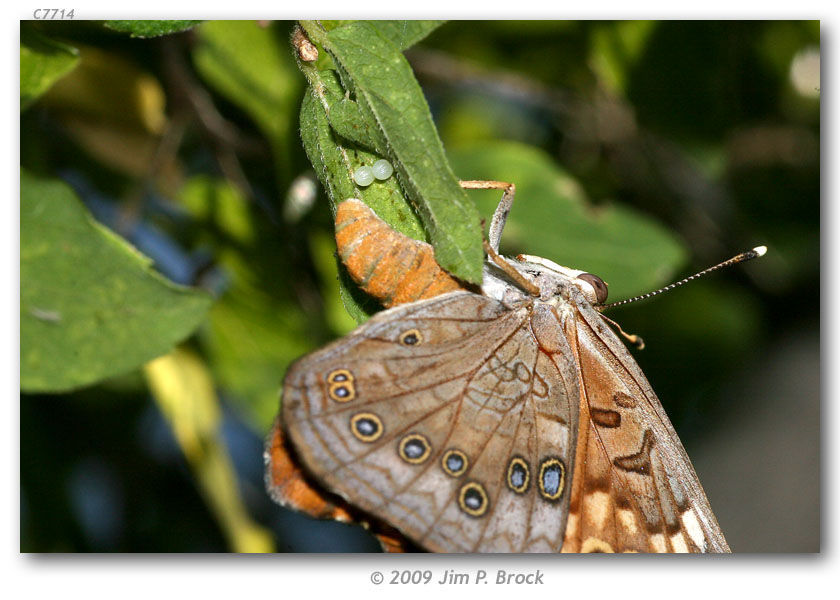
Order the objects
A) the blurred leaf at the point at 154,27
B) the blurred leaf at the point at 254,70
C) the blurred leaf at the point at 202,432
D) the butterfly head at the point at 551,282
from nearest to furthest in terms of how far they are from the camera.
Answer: the blurred leaf at the point at 154,27
the butterfly head at the point at 551,282
the blurred leaf at the point at 254,70
the blurred leaf at the point at 202,432

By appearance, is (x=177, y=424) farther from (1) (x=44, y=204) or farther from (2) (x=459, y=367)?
(2) (x=459, y=367)

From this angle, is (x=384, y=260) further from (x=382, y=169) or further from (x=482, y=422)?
(x=482, y=422)

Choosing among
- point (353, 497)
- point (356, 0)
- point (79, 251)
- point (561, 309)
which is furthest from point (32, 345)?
point (561, 309)

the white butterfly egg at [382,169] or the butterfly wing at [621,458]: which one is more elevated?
the white butterfly egg at [382,169]

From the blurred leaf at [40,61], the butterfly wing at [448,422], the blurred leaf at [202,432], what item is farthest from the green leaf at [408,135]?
the blurred leaf at [202,432]

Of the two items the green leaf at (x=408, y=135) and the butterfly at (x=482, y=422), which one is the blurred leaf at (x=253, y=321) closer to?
the butterfly at (x=482, y=422)

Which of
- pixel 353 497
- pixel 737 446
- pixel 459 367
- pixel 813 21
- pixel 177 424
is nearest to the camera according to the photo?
pixel 353 497
